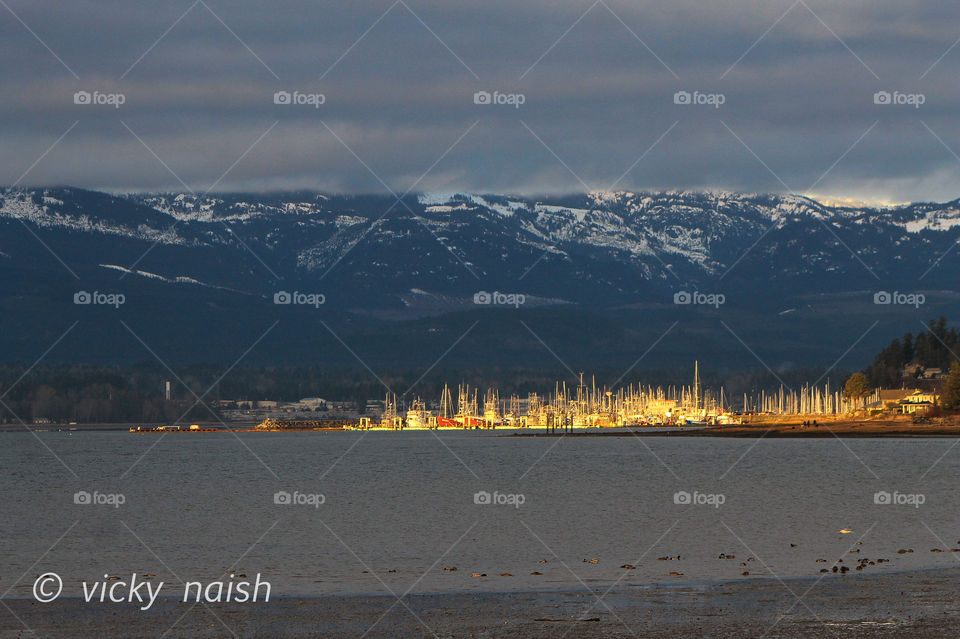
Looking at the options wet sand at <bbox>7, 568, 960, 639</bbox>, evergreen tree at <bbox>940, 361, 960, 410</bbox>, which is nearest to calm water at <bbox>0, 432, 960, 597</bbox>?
wet sand at <bbox>7, 568, 960, 639</bbox>

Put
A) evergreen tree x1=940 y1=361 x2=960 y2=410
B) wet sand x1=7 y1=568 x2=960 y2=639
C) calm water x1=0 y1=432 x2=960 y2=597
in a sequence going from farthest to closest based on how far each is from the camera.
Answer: evergreen tree x1=940 y1=361 x2=960 y2=410 < calm water x1=0 y1=432 x2=960 y2=597 < wet sand x1=7 y1=568 x2=960 y2=639

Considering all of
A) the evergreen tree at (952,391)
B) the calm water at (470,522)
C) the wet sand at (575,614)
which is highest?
the evergreen tree at (952,391)

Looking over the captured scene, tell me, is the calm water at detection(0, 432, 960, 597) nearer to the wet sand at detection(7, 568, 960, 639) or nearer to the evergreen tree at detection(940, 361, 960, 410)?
the wet sand at detection(7, 568, 960, 639)

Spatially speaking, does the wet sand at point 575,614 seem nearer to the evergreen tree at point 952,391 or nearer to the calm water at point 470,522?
the calm water at point 470,522

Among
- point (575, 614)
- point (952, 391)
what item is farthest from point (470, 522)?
point (952, 391)

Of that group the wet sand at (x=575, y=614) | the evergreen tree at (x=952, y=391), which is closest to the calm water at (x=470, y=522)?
the wet sand at (x=575, y=614)

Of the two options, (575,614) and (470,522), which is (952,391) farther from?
(575,614)

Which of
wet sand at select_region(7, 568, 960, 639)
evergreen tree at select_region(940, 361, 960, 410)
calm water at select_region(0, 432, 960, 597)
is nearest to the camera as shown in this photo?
wet sand at select_region(7, 568, 960, 639)

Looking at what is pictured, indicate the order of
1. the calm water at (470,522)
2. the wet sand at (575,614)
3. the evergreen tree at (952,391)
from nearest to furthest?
the wet sand at (575,614), the calm water at (470,522), the evergreen tree at (952,391)
